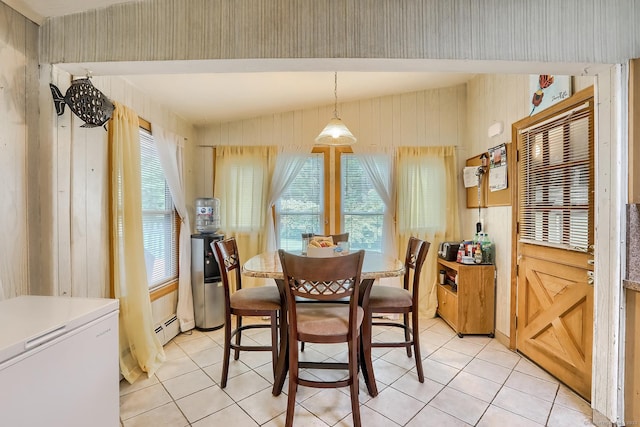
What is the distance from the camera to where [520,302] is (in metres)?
2.44

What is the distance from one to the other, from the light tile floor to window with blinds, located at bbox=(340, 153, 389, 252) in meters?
1.35

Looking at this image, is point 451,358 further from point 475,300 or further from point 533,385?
point 475,300

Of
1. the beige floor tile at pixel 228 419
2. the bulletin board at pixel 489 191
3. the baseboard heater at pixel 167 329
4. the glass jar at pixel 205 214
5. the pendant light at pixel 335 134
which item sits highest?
the pendant light at pixel 335 134

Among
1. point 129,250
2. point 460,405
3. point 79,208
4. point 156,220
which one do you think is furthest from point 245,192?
point 460,405

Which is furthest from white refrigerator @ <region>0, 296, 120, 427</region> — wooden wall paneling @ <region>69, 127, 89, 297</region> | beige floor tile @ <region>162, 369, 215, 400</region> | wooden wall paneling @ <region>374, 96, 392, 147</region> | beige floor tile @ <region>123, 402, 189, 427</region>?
wooden wall paneling @ <region>374, 96, 392, 147</region>

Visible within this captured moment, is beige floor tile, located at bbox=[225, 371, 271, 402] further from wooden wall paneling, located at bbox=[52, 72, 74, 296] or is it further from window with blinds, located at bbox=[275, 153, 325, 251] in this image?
window with blinds, located at bbox=[275, 153, 325, 251]

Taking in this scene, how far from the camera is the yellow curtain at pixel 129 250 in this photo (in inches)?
80.1

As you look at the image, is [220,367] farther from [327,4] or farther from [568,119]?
[568,119]

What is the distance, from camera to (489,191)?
114 inches

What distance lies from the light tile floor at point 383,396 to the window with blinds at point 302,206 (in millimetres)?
1403

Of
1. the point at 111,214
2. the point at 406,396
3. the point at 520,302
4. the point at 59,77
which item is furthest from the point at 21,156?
the point at 520,302

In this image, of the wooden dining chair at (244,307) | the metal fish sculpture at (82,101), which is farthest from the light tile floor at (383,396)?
the metal fish sculpture at (82,101)

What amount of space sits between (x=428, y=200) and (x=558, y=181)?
1350 mm

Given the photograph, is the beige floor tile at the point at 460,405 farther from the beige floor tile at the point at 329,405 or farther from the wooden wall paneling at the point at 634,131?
the wooden wall paneling at the point at 634,131
